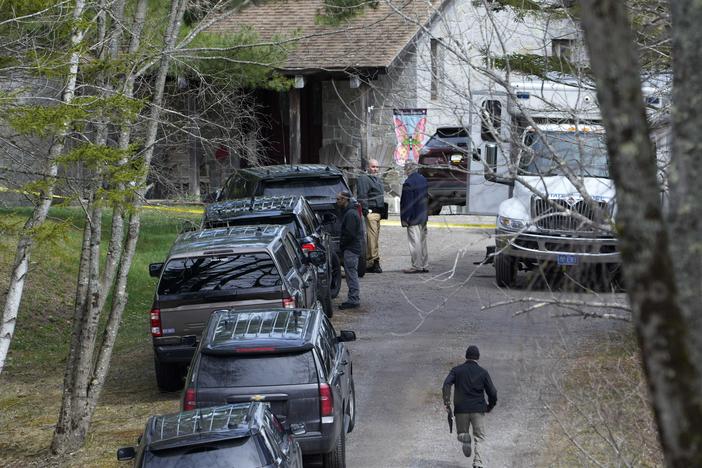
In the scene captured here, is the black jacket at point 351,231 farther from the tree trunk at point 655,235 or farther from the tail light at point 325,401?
the tree trunk at point 655,235

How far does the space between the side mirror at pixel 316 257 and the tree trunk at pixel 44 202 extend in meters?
3.87

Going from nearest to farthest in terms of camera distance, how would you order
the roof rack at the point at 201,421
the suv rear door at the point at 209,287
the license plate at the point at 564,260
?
the roof rack at the point at 201,421, the license plate at the point at 564,260, the suv rear door at the point at 209,287

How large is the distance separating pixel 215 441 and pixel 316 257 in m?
7.24

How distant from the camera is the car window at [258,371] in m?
9.64

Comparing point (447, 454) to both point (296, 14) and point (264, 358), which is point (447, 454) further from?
point (296, 14)

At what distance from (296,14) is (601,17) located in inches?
1065

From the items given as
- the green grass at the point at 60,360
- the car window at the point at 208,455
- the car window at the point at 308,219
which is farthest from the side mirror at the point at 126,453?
the car window at the point at 308,219

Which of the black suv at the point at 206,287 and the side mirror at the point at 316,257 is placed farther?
the side mirror at the point at 316,257

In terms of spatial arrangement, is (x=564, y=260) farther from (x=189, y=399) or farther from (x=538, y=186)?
(x=538, y=186)

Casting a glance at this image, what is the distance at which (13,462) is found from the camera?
12.1 meters

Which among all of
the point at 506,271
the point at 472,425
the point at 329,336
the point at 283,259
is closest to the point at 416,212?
the point at 506,271

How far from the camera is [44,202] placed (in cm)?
1205

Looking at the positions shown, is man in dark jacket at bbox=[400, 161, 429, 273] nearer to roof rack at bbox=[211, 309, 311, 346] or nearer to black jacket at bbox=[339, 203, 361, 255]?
black jacket at bbox=[339, 203, 361, 255]

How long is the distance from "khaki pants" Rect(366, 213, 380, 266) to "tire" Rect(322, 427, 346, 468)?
32.9ft
